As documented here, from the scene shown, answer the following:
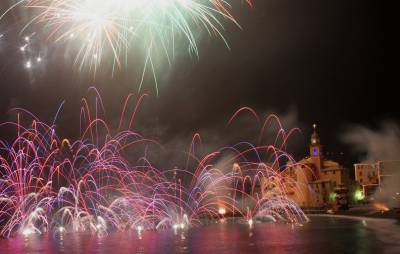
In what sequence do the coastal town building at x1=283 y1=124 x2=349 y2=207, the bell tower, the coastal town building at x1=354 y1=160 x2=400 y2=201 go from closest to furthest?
the coastal town building at x1=354 y1=160 x2=400 y2=201 < the coastal town building at x1=283 y1=124 x2=349 y2=207 < the bell tower

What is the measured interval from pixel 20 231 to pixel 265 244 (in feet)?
93.2

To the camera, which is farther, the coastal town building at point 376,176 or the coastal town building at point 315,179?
the coastal town building at point 315,179

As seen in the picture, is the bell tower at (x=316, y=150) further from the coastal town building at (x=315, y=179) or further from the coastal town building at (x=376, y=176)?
the coastal town building at (x=376, y=176)

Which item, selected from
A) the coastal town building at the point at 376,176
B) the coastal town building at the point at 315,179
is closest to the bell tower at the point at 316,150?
the coastal town building at the point at 315,179

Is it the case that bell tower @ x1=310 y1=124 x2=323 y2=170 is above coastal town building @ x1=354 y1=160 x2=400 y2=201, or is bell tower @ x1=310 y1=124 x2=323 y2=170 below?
above

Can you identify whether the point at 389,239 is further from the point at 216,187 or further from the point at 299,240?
the point at 216,187

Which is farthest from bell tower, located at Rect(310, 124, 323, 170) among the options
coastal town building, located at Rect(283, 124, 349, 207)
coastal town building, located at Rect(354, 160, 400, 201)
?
coastal town building, located at Rect(354, 160, 400, 201)

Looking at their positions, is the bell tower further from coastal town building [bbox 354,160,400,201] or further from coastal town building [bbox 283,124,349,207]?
coastal town building [bbox 354,160,400,201]

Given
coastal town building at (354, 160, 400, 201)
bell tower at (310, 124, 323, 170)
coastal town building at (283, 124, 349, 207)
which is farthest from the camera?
bell tower at (310, 124, 323, 170)

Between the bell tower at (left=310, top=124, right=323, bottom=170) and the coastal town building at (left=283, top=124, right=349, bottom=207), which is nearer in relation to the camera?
the coastal town building at (left=283, top=124, right=349, bottom=207)

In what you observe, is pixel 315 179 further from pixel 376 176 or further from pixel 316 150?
pixel 376 176

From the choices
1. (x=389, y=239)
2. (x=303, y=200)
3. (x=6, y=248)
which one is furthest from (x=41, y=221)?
(x=303, y=200)

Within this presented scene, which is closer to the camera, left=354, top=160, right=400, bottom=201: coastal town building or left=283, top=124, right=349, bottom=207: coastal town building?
left=354, top=160, right=400, bottom=201: coastal town building

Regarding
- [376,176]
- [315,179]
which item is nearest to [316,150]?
[315,179]
